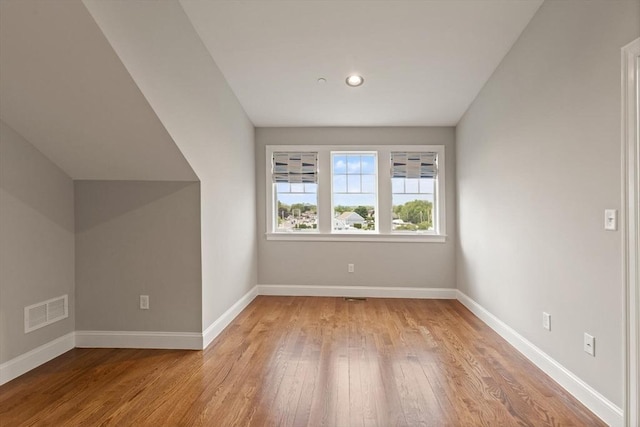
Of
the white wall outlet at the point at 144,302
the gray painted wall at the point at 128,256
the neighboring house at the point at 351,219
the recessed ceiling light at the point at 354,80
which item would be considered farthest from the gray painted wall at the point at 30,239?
the neighboring house at the point at 351,219

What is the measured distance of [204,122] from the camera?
3.39 m

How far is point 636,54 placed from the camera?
75.0 inches

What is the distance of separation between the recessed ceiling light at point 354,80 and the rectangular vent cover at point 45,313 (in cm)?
341

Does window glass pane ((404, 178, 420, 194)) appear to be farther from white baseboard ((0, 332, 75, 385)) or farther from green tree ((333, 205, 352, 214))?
white baseboard ((0, 332, 75, 385))

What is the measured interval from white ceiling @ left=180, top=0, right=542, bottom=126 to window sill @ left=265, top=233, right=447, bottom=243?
5.27 ft

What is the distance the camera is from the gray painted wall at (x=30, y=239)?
104 inches

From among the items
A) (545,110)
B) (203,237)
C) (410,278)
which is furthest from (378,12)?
(410,278)

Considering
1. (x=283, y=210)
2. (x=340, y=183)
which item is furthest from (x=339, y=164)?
(x=283, y=210)

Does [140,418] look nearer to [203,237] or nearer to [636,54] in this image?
[203,237]

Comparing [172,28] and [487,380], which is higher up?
[172,28]

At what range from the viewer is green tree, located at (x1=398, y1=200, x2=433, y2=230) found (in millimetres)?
5148

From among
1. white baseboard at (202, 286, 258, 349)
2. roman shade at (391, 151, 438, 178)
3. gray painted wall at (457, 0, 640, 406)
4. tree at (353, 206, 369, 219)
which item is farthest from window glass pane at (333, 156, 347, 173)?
white baseboard at (202, 286, 258, 349)

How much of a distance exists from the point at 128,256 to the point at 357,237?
9.49 feet

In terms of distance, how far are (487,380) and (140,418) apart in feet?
7.52
